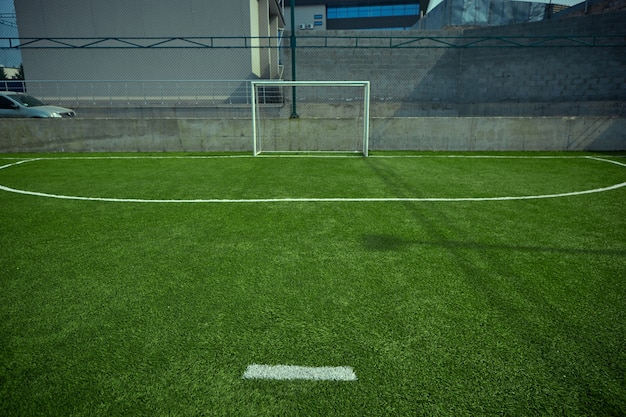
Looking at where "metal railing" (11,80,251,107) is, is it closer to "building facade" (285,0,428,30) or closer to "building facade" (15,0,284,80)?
"building facade" (15,0,284,80)

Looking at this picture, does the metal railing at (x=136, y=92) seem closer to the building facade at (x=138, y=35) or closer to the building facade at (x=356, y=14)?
the building facade at (x=138, y=35)

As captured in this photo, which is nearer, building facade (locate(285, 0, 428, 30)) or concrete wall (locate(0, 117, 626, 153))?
concrete wall (locate(0, 117, 626, 153))

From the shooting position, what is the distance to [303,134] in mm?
13109

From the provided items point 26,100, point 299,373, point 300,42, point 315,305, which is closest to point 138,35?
point 26,100

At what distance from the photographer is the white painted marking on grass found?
2.13 meters

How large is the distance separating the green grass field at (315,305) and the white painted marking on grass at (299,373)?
4cm

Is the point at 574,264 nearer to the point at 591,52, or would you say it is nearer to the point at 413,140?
the point at 413,140

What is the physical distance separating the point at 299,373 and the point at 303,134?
1150 centimetres

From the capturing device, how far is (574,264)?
12.0 feet

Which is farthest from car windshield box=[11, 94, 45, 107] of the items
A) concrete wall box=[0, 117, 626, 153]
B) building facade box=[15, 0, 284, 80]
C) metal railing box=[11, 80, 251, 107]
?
building facade box=[15, 0, 284, 80]

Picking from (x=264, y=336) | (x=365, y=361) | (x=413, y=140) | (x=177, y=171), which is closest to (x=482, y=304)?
(x=365, y=361)

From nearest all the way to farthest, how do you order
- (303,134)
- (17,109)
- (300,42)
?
1. (303,134)
2. (17,109)
3. (300,42)

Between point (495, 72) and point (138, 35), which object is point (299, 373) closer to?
point (495, 72)

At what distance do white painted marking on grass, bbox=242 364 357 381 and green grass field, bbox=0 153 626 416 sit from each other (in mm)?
42
